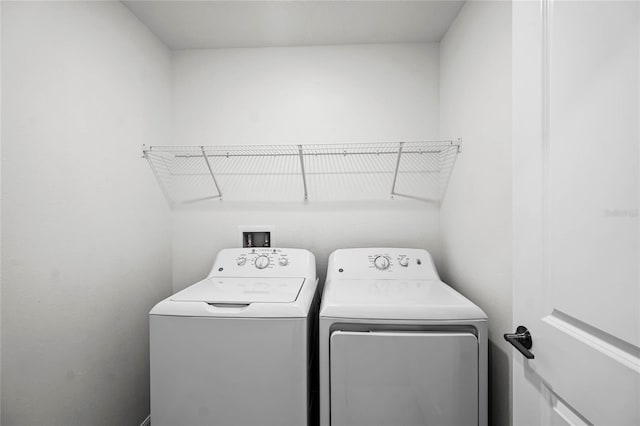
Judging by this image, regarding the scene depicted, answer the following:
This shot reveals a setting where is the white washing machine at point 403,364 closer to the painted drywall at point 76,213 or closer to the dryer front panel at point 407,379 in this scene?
the dryer front panel at point 407,379

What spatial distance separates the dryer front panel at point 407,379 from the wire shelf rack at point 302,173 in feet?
3.42

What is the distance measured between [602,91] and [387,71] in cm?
156

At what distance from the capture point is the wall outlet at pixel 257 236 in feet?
6.45

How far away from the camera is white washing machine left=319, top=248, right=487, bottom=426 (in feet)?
3.66

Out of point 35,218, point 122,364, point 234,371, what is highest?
point 35,218

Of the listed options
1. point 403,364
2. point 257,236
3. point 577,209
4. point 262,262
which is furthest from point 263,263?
point 577,209

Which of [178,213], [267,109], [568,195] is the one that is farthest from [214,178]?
[568,195]

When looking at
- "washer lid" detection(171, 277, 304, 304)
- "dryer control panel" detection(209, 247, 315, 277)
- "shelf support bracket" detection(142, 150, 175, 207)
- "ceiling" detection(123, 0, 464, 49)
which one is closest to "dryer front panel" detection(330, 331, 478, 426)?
"washer lid" detection(171, 277, 304, 304)

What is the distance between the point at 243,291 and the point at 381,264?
2.80 feet

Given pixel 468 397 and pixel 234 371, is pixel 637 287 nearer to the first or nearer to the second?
pixel 468 397

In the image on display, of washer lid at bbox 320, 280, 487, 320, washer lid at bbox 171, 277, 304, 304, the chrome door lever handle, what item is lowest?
washer lid at bbox 320, 280, 487, 320

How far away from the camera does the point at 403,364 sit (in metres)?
1.12

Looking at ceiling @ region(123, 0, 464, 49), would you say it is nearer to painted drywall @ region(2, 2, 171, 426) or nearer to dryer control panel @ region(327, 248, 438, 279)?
painted drywall @ region(2, 2, 171, 426)

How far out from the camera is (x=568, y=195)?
63 centimetres
